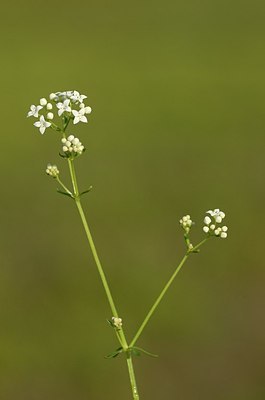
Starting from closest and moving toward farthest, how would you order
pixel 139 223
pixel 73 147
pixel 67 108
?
pixel 73 147
pixel 67 108
pixel 139 223

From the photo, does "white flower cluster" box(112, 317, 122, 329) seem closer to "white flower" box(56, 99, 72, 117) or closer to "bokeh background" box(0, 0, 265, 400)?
"white flower" box(56, 99, 72, 117)

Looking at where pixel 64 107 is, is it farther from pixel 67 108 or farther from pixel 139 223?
pixel 139 223

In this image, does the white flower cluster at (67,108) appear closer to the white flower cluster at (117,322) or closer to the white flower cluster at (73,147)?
the white flower cluster at (73,147)

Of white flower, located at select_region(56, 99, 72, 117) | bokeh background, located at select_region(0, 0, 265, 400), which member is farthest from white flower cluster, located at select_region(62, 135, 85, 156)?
bokeh background, located at select_region(0, 0, 265, 400)

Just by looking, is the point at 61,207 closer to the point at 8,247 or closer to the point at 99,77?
the point at 8,247

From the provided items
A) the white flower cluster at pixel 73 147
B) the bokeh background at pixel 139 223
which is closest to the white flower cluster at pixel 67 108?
the white flower cluster at pixel 73 147

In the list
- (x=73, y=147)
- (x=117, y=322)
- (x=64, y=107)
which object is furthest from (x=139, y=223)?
(x=117, y=322)

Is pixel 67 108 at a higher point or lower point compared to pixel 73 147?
higher

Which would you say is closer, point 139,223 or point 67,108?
point 67,108
